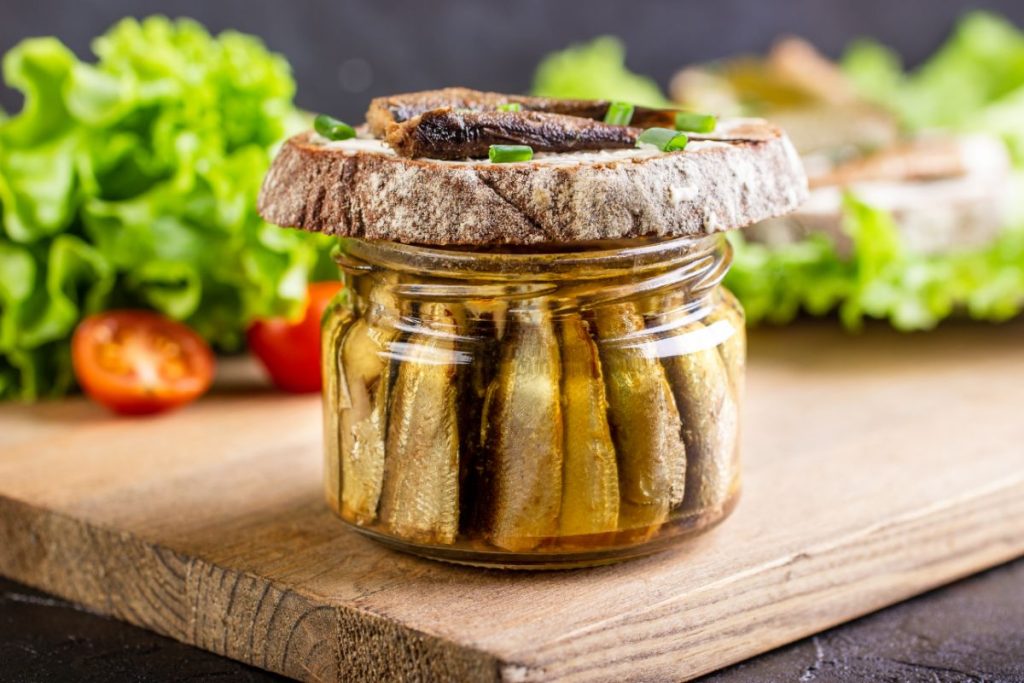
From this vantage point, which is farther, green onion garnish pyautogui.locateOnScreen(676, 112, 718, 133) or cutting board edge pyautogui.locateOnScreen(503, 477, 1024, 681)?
green onion garnish pyautogui.locateOnScreen(676, 112, 718, 133)

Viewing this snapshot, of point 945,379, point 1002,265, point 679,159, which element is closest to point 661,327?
point 679,159

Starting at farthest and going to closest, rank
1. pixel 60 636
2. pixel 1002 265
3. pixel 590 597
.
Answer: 1. pixel 1002 265
2. pixel 60 636
3. pixel 590 597

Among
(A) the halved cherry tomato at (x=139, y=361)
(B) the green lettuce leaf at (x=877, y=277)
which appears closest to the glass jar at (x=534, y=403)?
(A) the halved cherry tomato at (x=139, y=361)

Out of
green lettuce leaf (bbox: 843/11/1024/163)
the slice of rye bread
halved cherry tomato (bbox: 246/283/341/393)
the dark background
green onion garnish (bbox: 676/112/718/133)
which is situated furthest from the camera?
green lettuce leaf (bbox: 843/11/1024/163)

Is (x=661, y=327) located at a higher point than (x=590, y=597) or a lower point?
higher

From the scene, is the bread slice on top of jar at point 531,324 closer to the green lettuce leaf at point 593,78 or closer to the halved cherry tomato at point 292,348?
the halved cherry tomato at point 292,348

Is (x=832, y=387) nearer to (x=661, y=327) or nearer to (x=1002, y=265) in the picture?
(x=1002, y=265)

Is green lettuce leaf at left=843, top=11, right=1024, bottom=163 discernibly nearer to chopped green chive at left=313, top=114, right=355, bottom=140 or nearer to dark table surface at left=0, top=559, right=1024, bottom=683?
dark table surface at left=0, top=559, right=1024, bottom=683

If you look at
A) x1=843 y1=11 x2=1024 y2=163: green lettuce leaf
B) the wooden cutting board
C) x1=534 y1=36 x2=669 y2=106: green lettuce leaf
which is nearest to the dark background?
x1=534 y1=36 x2=669 y2=106: green lettuce leaf
